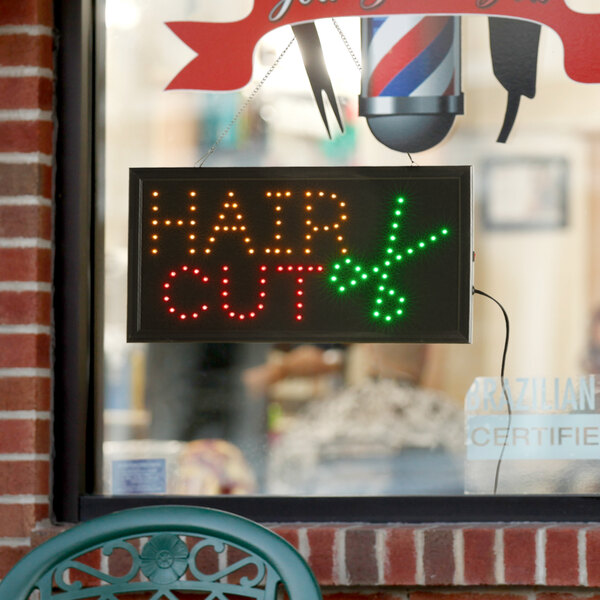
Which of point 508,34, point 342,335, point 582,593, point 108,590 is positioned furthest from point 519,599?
point 508,34

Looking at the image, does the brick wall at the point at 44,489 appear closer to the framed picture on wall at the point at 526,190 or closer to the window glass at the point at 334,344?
the window glass at the point at 334,344

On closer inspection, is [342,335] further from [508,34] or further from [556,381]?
[508,34]

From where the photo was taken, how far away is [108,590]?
7.14 ft

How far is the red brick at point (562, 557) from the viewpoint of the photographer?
2516mm

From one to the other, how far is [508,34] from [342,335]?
40.2 inches

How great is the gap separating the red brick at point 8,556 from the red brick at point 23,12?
1.45 meters

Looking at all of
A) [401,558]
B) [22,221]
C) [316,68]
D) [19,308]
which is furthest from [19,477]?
[316,68]

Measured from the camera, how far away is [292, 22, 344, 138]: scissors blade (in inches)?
111

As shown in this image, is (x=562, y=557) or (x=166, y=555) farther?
(x=562, y=557)

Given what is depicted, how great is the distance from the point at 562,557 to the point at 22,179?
1.78 m

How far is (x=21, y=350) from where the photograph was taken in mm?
2652

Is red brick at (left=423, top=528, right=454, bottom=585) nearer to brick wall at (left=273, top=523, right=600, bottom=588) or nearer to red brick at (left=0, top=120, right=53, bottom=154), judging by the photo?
brick wall at (left=273, top=523, right=600, bottom=588)

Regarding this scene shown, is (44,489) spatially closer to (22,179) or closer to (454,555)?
(22,179)

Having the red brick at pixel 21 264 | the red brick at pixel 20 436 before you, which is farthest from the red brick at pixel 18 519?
the red brick at pixel 21 264
